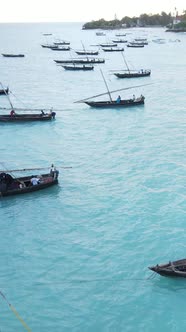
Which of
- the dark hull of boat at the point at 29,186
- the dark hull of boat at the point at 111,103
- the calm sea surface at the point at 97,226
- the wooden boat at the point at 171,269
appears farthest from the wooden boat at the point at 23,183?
the dark hull of boat at the point at 111,103

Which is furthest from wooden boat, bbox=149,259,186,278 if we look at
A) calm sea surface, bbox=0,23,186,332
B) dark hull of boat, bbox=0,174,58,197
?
dark hull of boat, bbox=0,174,58,197

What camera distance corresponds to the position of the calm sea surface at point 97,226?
18.0m

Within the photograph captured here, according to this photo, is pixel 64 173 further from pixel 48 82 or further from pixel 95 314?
pixel 48 82

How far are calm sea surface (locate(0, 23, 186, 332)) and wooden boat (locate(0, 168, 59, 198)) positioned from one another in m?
0.52

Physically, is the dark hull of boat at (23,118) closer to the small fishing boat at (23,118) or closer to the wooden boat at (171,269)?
the small fishing boat at (23,118)

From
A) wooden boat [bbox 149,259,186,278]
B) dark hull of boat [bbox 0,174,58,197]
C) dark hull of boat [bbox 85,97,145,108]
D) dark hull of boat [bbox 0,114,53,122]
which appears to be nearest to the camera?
wooden boat [bbox 149,259,186,278]

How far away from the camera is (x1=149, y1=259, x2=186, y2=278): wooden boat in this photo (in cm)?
1833

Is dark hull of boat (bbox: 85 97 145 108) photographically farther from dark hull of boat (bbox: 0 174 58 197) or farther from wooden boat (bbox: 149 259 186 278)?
wooden boat (bbox: 149 259 186 278)

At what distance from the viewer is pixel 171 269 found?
1838cm

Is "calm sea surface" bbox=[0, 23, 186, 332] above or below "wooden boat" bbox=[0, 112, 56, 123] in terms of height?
below

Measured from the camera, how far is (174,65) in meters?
98.7

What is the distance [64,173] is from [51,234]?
8869mm

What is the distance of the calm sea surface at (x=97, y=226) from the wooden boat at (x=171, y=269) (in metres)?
0.67

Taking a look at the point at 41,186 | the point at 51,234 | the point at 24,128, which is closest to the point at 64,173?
the point at 41,186
